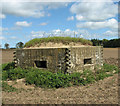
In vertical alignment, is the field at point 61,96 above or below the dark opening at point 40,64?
below

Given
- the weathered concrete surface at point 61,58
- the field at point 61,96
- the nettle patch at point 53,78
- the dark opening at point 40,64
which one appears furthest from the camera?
the dark opening at point 40,64

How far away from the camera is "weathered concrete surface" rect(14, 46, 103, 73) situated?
27.6 feet

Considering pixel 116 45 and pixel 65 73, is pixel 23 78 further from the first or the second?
pixel 116 45

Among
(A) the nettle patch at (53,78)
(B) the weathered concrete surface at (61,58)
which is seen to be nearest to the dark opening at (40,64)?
(B) the weathered concrete surface at (61,58)

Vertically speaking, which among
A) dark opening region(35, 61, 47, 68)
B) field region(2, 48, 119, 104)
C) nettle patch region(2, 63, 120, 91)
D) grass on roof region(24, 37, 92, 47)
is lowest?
field region(2, 48, 119, 104)

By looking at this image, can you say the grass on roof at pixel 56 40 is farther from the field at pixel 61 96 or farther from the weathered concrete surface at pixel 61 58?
the field at pixel 61 96

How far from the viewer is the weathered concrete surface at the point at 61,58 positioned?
841 centimetres

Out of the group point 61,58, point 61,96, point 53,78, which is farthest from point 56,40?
point 61,96

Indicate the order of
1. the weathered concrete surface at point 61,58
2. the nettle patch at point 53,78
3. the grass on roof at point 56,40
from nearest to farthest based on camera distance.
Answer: the nettle patch at point 53,78 < the weathered concrete surface at point 61,58 < the grass on roof at point 56,40

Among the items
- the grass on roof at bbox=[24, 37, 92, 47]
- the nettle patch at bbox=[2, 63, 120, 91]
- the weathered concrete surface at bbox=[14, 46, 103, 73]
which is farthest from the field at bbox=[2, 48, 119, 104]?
the grass on roof at bbox=[24, 37, 92, 47]

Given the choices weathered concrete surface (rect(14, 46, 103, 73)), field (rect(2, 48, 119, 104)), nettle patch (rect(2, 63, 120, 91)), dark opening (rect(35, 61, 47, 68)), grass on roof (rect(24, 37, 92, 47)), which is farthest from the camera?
grass on roof (rect(24, 37, 92, 47))

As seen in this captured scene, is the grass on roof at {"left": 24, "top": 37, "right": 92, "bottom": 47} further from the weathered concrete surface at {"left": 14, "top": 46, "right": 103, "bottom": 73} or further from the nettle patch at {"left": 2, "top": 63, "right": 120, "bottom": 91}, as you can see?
the nettle patch at {"left": 2, "top": 63, "right": 120, "bottom": 91}

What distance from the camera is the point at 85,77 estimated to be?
27.7 feet

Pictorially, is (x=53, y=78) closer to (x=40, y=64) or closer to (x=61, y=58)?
(x=61, y=58)
